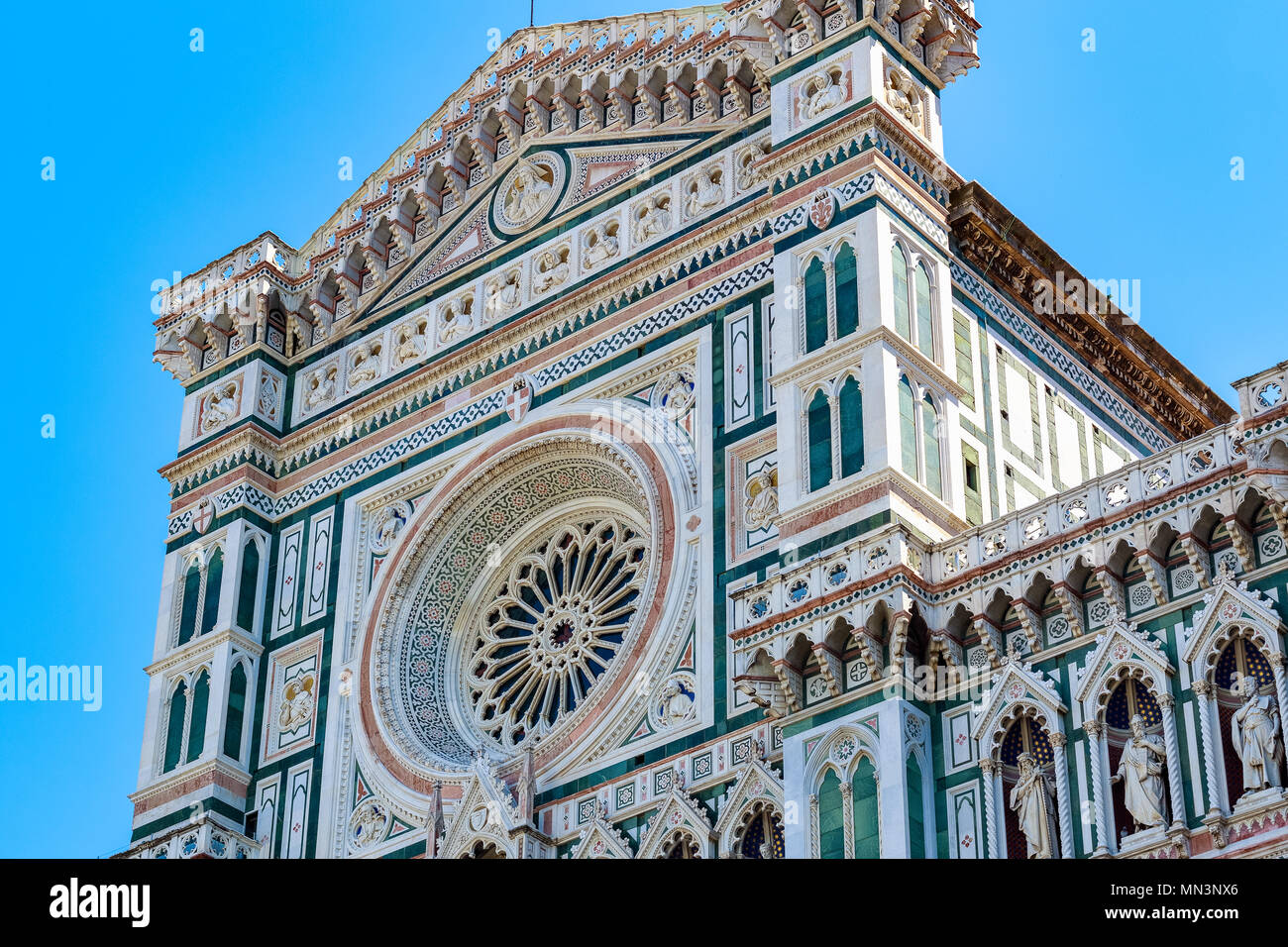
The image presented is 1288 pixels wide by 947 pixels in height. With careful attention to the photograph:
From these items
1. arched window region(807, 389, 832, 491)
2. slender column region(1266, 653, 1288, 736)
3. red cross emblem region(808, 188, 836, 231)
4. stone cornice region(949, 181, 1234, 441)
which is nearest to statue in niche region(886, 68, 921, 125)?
stone cornice region(949, 181, 1234, 441)

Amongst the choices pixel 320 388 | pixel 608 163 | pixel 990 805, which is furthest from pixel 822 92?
pixel 990 805

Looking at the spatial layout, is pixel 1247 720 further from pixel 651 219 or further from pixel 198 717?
pixel 198 717

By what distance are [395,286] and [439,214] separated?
103 centimetres

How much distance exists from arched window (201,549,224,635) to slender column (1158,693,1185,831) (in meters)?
12.1

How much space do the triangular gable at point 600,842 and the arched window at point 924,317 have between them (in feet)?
17.6

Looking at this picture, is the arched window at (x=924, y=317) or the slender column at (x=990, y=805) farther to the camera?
the arched window at (x=924, y=317)

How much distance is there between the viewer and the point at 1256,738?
787 inches

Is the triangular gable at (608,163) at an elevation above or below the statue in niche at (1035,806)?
above

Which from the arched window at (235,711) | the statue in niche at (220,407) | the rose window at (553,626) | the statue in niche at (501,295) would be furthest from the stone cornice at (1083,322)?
the statue in niche at (220,407)

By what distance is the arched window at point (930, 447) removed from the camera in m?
24.1

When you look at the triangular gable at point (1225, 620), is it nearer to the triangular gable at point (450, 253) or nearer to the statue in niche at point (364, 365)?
the triangular gable at point (450, 253)

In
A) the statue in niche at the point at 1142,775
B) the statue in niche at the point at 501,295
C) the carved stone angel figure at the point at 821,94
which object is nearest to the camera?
the statue in niche at the point at 1142,775
